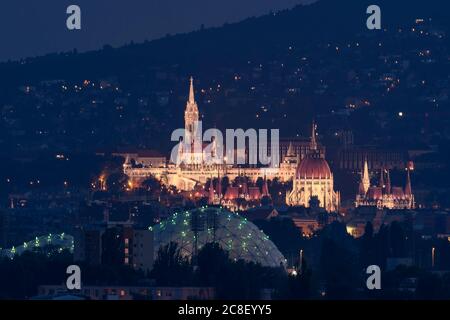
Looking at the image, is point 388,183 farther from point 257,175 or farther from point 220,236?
point 220,236

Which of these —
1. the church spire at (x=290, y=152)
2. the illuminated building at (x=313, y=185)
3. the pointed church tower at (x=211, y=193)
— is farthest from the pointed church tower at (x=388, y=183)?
the church spire at (x=290, y=152)

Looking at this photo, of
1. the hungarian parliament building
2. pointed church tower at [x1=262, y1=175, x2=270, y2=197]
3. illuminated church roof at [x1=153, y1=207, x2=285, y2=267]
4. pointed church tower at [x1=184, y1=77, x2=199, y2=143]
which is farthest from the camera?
pointed church tower at [x1=184, y1=77, x2=199, y2=143]

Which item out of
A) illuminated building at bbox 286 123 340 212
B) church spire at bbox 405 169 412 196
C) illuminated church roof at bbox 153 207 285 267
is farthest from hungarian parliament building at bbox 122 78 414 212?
illuminated church roof at bbox 153 207 285 267

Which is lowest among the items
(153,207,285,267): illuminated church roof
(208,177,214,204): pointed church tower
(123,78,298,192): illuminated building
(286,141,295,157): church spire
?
(153,207,285,267): illuminated church roof

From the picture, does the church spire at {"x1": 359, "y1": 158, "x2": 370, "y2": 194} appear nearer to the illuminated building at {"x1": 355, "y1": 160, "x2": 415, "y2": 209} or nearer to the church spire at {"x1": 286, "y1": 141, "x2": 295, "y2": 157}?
the illuminated building at {"x1": 355, "y1": 160, "x2": 415, "y2": 209}

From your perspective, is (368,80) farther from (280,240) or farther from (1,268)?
(1,268)

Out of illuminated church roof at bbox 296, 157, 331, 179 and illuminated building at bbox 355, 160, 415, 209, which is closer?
illuminated building at bbox 355, 160, 415, 209

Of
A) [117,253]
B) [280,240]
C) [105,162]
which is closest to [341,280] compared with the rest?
[117,253]
